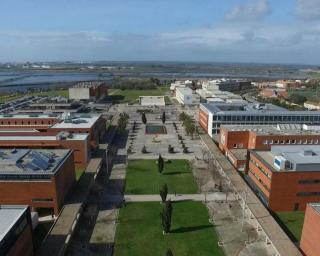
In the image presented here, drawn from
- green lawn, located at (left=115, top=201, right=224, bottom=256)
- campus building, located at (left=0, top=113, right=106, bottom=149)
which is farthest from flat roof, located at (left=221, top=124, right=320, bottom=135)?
campus building, located at (left=0, top=113, right=106, bottom=149)

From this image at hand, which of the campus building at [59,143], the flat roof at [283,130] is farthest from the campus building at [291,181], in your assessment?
the campus building at [59,143]

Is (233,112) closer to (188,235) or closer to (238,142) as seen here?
(238,142)

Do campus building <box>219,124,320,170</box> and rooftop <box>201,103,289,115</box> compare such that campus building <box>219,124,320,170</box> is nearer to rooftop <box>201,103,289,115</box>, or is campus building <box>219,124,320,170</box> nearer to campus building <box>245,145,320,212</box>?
rooftop <box>201,103,289,115</box>

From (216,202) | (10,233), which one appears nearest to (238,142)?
(216,202)

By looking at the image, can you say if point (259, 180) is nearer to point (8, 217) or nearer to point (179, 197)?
point (179, 197)

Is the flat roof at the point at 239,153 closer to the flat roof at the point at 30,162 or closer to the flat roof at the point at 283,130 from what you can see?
the flat roof at the point at 283,130

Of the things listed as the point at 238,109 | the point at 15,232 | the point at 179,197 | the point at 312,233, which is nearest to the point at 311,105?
the point at 238,109

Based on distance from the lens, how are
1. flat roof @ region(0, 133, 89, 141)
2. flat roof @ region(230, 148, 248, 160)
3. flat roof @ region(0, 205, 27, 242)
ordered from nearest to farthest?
flat roof @ region(0, 205, 27, 242), flat roof @ region(230, 148, 248, 160), flat roof @ region(0, 133, 89, 141)
